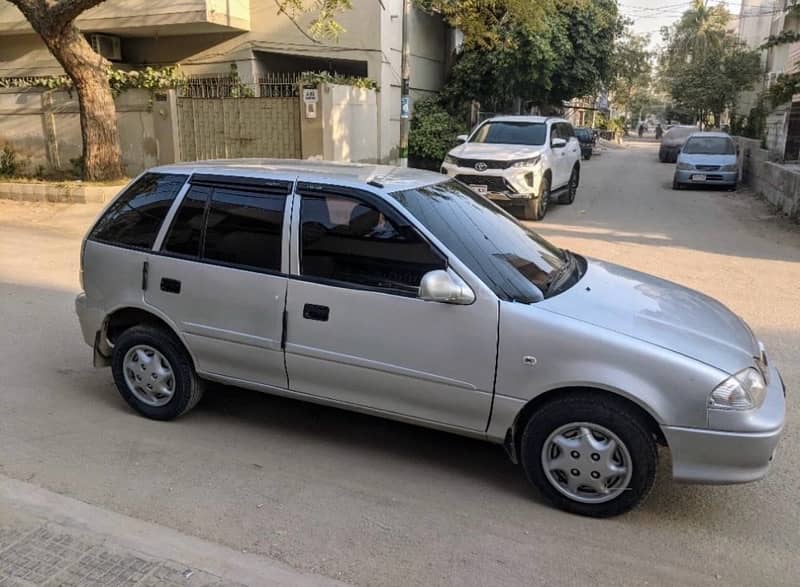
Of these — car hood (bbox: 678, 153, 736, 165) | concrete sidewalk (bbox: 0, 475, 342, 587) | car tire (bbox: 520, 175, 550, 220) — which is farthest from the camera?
car hood (bbox: 678, 153, 736, 165)

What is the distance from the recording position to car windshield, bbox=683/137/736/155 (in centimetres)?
1889

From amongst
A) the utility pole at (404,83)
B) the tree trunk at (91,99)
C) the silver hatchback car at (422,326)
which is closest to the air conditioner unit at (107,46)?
the tree trunk at (91,99)

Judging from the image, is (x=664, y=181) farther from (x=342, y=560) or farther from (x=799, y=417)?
(x=342, y=560)

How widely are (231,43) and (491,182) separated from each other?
9.41 metres

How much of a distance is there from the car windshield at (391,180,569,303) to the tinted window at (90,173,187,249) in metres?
1.63

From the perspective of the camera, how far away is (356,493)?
146 inches

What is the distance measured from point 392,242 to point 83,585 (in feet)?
7.27

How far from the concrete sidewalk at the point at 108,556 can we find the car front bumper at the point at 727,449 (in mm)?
1757

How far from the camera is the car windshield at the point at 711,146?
18.9 m

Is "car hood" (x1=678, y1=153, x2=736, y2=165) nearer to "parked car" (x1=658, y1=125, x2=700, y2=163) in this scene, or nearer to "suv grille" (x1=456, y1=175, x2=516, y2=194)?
"suv grille" (x1=456, y1=175, x2=516, y2=194)

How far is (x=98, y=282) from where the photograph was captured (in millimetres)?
4617

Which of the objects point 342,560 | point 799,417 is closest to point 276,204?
point 342,560

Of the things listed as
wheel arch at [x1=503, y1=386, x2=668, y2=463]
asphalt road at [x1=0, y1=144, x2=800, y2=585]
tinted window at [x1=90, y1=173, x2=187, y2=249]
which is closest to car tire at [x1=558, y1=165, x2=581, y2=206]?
asphalt road at [x1=0, y1=144, x2=800, y2=585]

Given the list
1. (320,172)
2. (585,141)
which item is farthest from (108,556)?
(585,141)
